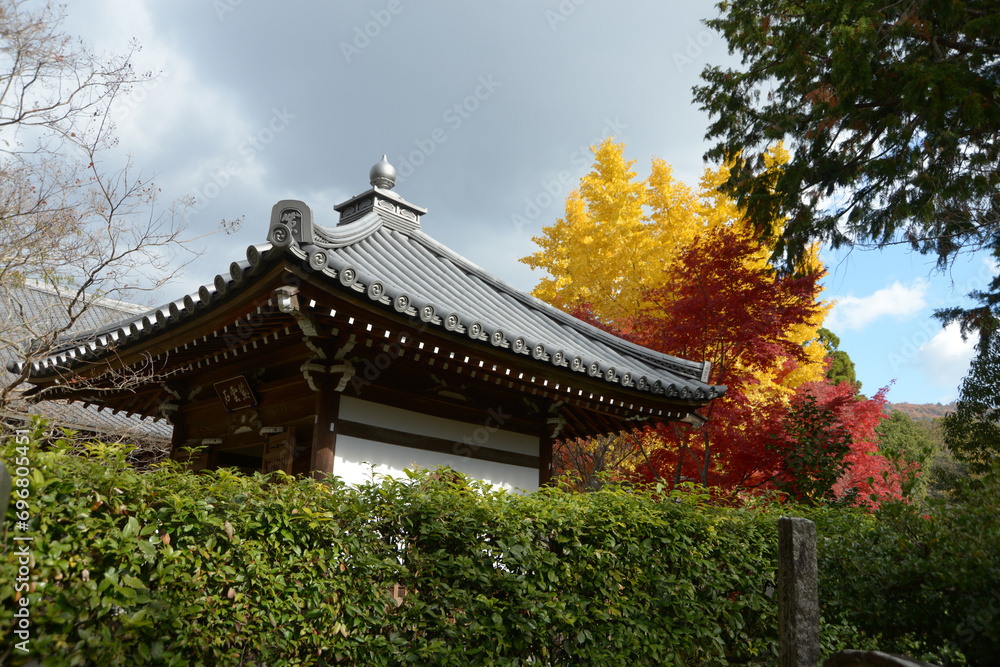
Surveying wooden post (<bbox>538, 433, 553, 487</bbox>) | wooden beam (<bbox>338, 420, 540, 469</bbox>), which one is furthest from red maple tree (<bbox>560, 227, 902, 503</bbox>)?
wooden beam (<bbox>338, 420, 540, 469</bbox>)

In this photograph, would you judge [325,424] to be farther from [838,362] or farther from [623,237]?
[838,362]

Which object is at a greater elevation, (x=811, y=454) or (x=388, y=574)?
(x=811, y=454)

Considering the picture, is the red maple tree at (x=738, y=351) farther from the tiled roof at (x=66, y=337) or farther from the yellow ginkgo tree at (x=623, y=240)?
the tiled roof at (x=66, y=337)

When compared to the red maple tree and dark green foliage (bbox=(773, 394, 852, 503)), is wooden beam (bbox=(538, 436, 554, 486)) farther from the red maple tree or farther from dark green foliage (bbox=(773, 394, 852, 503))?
dark green foliage (bbox=(773, 394, 852, 503))

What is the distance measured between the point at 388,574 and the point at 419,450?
2.79 m

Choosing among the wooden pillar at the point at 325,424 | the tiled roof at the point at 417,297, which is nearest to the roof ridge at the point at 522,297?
the tiled roof at the point at 417,297

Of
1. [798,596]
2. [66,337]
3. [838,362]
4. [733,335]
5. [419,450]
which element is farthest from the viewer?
[838,362]

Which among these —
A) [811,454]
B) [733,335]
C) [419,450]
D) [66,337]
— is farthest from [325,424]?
[733,335]

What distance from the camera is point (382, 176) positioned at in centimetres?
924

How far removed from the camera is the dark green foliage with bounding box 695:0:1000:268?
8.94 m

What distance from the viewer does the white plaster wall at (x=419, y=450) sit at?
5.88 m

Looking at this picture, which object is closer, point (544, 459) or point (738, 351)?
point (544, 459)

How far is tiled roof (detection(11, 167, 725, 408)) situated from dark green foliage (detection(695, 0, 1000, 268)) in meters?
4.89

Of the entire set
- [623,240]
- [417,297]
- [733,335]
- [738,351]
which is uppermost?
[623,240]
